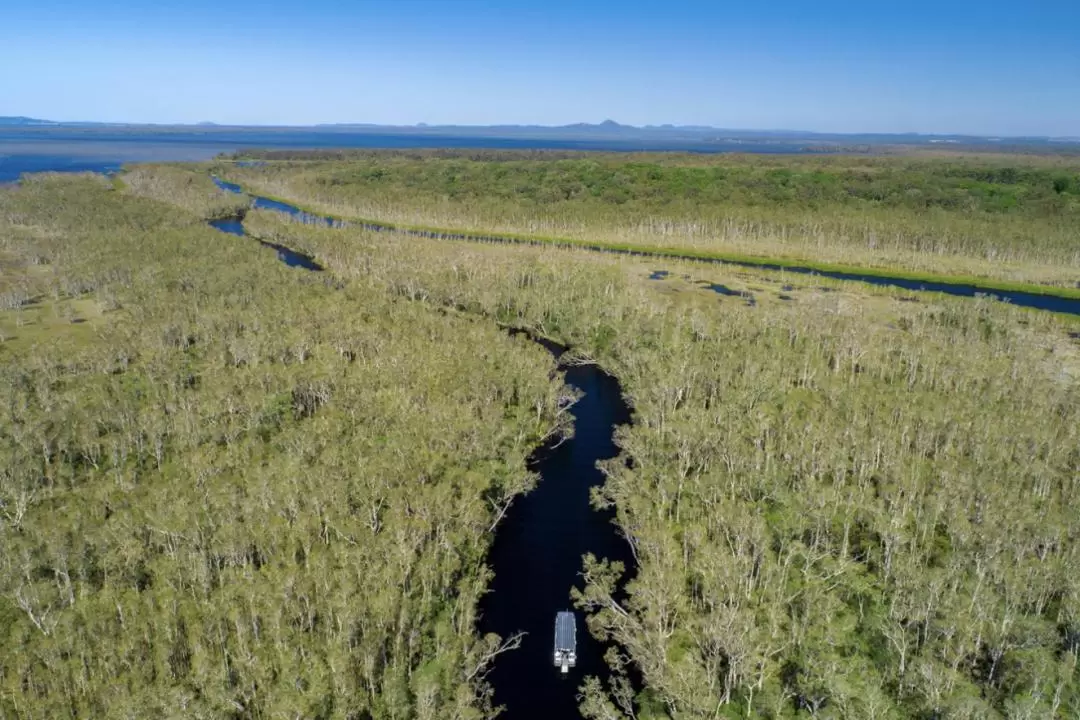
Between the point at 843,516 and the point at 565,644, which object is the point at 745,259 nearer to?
the point at 843,516

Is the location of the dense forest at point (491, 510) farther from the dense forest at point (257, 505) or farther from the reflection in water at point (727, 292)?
the reflection in water at point (727, 292)

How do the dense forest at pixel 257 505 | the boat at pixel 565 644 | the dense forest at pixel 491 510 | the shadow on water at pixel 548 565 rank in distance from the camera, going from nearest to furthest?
the dense forest at pixel 257 505, the dense forest at pixel 491 510, the shadow on water at pixel 548 565, the boat at pixel 565 644

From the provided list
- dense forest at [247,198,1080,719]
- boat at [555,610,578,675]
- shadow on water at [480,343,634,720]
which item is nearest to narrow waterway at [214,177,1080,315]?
dense forest at [247,198,1080,719]

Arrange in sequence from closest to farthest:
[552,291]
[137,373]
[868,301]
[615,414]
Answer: [137,373], [615,414], [552,291], [868,301]

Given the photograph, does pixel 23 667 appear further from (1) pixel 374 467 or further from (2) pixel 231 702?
(1) pixel 374 467

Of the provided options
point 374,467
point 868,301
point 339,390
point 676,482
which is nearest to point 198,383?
point 339,390

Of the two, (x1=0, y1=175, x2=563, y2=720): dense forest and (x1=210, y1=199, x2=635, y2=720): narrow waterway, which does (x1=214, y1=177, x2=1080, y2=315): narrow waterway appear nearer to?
(x1=0, y1=175, x2=563, y2=720): dense forest

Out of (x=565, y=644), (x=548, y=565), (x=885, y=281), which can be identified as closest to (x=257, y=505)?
(x=548, y=565)

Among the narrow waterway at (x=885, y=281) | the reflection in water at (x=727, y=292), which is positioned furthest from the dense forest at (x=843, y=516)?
the narrow waterway at (x=885, y=281)
